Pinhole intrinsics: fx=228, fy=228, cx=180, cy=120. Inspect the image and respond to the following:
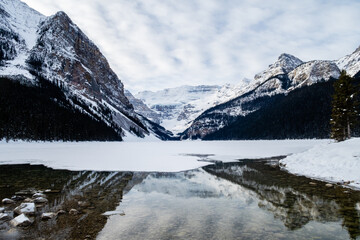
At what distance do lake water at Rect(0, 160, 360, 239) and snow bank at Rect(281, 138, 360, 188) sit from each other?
7.72ft

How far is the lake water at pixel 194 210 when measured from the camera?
26.7ft

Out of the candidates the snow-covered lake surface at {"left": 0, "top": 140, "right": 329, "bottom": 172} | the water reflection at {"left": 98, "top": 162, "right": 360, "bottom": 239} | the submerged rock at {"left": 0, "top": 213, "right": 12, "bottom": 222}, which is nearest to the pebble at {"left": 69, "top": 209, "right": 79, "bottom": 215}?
the water reflection at {"left": 98, "top": 162, "right": 360, "bottom": 239}

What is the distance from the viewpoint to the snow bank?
17.7 metres

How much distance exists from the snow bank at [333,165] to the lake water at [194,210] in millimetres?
2353

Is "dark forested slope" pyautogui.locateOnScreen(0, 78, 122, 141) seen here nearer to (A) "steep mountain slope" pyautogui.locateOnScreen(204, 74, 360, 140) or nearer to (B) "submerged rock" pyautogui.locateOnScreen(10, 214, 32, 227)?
(B) "submerged rock" pyautogui.locateOnScreen(10, 214, 32, 227)

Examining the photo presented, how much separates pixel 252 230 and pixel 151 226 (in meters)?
3.81

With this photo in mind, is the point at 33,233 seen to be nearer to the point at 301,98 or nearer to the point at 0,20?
the point at 301,98

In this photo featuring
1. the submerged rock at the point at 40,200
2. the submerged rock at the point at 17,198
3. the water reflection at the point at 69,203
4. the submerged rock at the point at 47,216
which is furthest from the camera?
the submerged rock at the point at 17,198

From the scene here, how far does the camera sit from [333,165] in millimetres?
20516

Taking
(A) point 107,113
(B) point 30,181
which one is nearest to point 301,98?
(A) point 107,113

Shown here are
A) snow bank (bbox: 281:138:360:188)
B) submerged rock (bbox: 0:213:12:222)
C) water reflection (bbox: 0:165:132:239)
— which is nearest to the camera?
water reflection (bbox: 0:165:132:239)

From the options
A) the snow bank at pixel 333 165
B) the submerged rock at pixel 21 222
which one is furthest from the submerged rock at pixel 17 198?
the snow bank at pixel 333 165

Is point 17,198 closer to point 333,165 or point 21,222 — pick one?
point 21,222

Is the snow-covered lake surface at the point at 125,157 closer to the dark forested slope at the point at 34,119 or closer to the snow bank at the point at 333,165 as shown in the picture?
the dark forested slope at the point at 34,119
